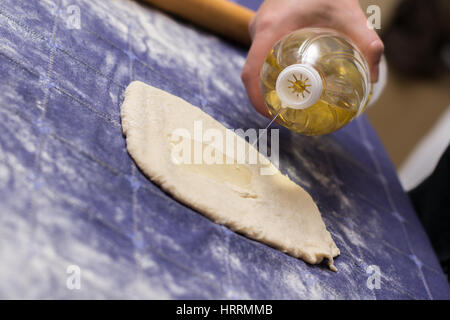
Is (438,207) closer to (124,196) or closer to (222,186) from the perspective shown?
(222,186)

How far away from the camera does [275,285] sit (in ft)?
2.99

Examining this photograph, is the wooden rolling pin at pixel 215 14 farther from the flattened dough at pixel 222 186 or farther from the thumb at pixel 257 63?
the flattened dough at pixel 222 186

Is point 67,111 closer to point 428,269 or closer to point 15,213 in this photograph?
point 15,213

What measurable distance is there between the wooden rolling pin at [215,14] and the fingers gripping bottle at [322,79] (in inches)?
22.3

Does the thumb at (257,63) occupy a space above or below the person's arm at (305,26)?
below

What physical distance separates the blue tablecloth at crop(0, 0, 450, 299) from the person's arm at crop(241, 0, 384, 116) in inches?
5.9

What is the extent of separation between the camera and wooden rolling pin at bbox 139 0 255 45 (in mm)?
1624

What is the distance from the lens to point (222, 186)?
40.2 inches

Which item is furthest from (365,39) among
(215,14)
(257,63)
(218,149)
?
(215,14)

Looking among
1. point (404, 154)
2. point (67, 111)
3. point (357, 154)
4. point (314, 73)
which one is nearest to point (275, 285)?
point (314, 73)

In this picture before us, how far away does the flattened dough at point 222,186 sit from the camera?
0.95 metres

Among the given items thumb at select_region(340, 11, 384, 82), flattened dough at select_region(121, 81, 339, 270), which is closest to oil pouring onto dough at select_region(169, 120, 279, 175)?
flattened dough at select_region(121, 81, 339, 270)

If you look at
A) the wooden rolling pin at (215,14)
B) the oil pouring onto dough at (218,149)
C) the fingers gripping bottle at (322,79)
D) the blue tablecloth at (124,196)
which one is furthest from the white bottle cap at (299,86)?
the wooden rolling pin at (215,14)
